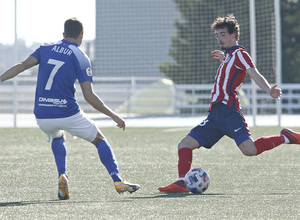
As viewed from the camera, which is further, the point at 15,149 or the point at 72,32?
the point at 15,149

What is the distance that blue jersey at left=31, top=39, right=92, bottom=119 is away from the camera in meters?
5.03

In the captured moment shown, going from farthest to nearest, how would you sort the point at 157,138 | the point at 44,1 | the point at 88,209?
the point at 44,1 < the point at 157,138 < the point at 88,209

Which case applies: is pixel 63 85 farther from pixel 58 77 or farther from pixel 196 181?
pixel 196 181

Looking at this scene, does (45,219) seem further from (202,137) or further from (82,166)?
(82,166)

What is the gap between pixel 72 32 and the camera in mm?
5125

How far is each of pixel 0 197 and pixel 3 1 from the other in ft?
36.9

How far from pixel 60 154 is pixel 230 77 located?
163 cm

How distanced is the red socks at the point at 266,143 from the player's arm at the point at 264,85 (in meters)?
0.59

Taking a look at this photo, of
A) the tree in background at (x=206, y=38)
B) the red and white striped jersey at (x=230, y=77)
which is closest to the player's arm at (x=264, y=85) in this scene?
the red and white striped jersey at (x=230, y=77)

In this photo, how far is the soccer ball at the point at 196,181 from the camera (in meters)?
5.37

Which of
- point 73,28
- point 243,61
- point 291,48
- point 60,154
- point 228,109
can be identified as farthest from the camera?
point 291,48

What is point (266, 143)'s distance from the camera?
19.0 feet

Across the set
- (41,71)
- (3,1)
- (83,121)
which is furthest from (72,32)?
(3,1)

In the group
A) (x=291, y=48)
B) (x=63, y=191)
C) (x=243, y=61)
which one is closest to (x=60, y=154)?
(x=63, y=191)
